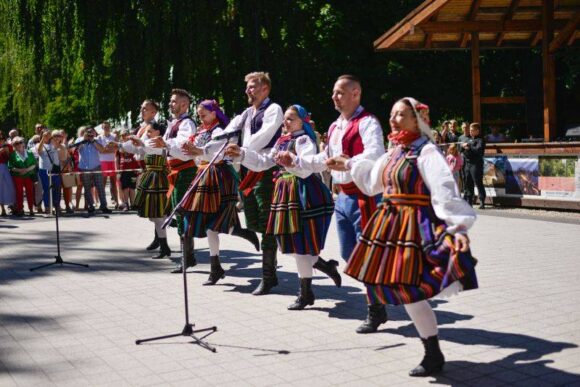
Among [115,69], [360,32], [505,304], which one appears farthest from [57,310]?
[360,32]

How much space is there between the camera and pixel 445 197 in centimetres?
438

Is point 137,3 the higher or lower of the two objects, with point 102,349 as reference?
higher

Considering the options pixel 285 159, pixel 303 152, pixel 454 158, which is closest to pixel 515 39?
pixel 454 158

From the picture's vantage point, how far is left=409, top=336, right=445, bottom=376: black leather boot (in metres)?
4.64

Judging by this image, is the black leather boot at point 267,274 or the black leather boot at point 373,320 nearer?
the black leather boot at point 373,320

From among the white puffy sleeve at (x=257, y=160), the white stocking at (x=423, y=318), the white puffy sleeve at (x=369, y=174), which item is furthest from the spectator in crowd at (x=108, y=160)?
the white stocking at (x=423, y=318)

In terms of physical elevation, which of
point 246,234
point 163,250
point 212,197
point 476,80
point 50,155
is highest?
point 476,80

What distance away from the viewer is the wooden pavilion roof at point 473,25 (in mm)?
17641

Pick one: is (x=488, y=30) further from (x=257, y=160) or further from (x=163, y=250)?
(x=257, y=160)

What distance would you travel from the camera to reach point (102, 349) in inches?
217

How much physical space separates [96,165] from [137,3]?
4409 millimetres

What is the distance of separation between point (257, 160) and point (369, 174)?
1.91 metres

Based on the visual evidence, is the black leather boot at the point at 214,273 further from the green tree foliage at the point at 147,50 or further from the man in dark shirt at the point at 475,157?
the green tree foliage at the point at 147,50

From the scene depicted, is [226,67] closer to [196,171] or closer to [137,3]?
[137,3]
